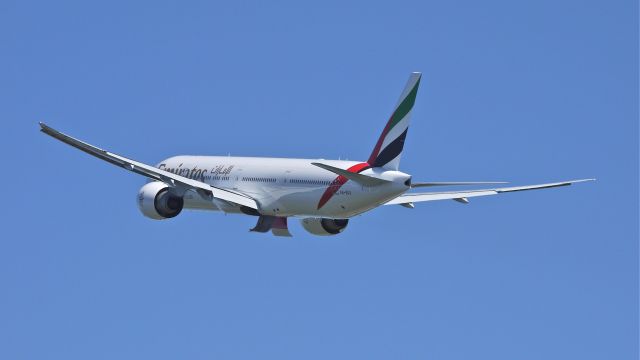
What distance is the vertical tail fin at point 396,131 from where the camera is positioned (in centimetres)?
8075

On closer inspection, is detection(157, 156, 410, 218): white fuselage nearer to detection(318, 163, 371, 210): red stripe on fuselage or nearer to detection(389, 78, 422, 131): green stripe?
detection(318, 163, 371, 210): red stripe on fuselage

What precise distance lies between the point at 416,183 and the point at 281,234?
30.4ft

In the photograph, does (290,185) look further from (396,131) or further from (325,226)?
(396,131)

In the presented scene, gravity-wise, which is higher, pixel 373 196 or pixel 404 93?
pixel 404 93

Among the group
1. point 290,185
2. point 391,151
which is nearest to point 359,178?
point 391,151

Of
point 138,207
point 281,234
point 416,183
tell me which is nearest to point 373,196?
point 416,183

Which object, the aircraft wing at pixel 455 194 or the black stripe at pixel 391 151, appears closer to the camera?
the black stripe at pixel 391 151

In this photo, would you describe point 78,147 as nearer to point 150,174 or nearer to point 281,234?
point 150,174

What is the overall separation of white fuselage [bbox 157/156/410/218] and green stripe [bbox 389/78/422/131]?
2455 mm

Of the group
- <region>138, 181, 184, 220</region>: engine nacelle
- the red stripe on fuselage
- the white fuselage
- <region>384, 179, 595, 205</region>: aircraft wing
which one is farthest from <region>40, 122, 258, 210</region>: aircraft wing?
<region>384, 179, 595, 205</region>: aircraft wing

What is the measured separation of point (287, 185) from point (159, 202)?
670 centimetres

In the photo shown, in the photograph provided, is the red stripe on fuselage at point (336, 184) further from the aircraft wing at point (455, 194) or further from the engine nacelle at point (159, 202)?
the engine nacelle at point (159, 202)

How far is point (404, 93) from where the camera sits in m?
81.1

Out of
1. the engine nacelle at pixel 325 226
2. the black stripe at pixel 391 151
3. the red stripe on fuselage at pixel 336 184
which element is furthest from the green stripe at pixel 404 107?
the engine nacelle at pixel 325 226
